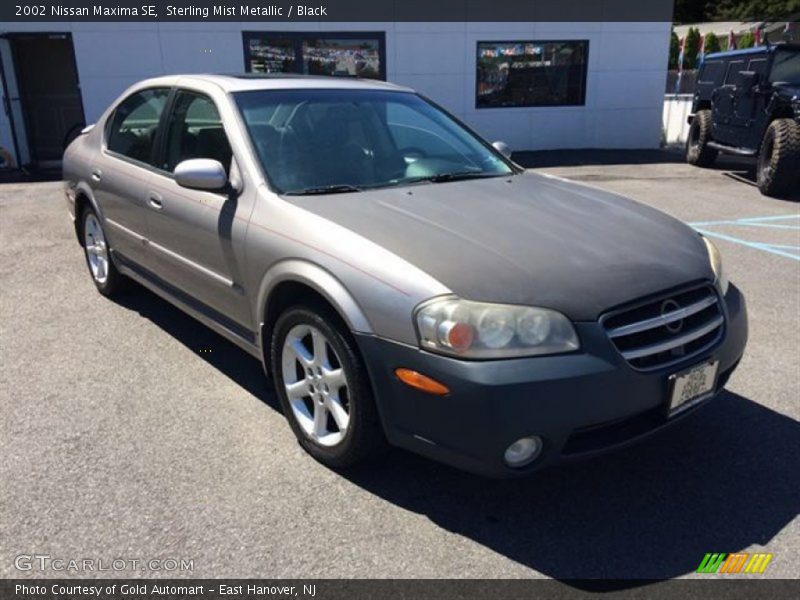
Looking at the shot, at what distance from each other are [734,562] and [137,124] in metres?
4.15

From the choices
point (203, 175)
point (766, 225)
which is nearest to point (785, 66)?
point (766, 225)

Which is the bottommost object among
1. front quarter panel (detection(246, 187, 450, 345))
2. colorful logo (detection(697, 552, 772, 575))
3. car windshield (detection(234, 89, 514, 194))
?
colorful logo (detection(697, 552, 772, 575))

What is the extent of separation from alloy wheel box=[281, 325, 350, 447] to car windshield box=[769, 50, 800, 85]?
996 centimetres

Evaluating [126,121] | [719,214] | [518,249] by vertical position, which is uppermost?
[126,121]

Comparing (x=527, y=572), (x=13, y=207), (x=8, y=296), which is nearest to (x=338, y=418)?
(x=527, y=572)

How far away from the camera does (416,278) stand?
2463mm

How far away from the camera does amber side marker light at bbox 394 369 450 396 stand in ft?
7.80

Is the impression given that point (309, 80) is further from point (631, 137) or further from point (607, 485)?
point (631, 137)

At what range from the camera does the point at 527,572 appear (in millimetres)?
2416

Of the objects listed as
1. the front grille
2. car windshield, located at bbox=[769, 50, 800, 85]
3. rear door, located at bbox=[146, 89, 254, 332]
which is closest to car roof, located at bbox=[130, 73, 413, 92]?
rear door, located at bbox=[146, 89, 254, 332]

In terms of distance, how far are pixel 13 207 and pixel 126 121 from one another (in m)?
5.77

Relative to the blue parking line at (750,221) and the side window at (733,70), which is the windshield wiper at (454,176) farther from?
the side window at (733,70)

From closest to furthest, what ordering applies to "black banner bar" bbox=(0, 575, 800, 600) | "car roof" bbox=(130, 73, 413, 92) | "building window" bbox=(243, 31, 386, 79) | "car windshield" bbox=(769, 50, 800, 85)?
"black banner bar" bbox=(0, 575, 800, 600), "car roof" bbox=(130, 73, 413, 92), "car windshield" bbox=(769, 50, 800, 85), "building window" bbox=(243, 31, 386, 79)

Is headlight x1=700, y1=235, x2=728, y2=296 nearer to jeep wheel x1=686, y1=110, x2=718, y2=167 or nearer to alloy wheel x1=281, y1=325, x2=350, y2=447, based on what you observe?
alloy wheel x1=281, y1=325, x2=350, y2=447
